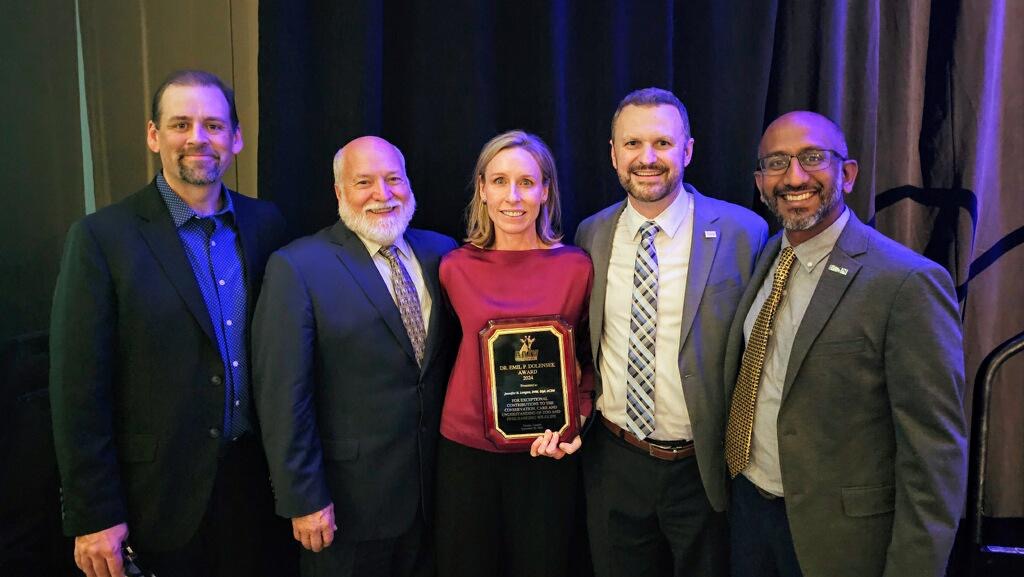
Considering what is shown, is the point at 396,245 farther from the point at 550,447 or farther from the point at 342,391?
the point at 550,447

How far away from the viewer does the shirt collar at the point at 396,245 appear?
6.31ft

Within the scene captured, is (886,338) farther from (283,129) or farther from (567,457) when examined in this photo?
(283,129)

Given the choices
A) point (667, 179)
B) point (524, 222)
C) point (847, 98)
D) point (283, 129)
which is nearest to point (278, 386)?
point (524, 222)

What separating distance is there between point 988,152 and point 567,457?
6.55ft

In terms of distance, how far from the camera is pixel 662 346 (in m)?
1.85

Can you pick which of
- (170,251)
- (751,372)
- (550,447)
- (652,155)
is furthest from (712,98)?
(170,251)

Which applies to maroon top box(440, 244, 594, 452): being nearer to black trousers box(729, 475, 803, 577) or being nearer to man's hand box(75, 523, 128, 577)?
black trousers box(729, 475, 803, 577)

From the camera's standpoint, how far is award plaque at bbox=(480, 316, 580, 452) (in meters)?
1.82

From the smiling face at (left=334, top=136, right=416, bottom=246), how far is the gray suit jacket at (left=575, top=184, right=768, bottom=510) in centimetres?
68

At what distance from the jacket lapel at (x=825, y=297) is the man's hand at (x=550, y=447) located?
1.99ft

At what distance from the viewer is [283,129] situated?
2277 mm

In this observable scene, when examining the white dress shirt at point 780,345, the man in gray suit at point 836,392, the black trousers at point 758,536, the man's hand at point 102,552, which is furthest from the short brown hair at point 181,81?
the black trousers at point 758,536

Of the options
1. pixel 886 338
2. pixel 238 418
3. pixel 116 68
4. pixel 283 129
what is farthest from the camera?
pixel 116 68

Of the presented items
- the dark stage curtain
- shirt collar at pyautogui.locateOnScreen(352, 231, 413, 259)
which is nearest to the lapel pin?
the dark stage curtain
